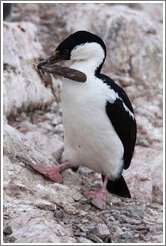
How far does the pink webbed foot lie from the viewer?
350 cm

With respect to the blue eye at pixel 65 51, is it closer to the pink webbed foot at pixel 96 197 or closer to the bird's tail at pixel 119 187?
the pink webbed foot at pixel 96 197

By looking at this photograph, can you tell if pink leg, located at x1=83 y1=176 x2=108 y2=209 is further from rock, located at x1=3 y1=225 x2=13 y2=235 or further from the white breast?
rock, located at x1=3 y1=225 x2=13 y2=235

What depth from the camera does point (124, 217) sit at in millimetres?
3479

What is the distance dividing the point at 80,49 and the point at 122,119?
739 mm

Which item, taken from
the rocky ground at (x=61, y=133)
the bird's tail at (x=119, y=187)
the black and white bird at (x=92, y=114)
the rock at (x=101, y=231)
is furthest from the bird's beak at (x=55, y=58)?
the rock at (x=101, y=231)

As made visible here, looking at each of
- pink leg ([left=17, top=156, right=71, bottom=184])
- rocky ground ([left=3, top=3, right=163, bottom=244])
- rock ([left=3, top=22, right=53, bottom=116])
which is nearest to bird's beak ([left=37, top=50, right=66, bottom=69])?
rocky ground ([left=3, top=3, right=163, bottom=244])

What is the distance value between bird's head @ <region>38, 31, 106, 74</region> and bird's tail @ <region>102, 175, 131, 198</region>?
3.88ft

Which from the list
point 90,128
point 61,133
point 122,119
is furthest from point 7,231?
point 61,133

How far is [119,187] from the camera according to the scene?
13.4ft

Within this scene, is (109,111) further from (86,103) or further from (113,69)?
(113,69)

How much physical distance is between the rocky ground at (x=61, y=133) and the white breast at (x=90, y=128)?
31 cm

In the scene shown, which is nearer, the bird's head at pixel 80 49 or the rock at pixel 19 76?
the bird's head at pixel 80 49

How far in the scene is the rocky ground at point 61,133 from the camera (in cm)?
295

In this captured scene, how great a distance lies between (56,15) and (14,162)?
4.84 m
